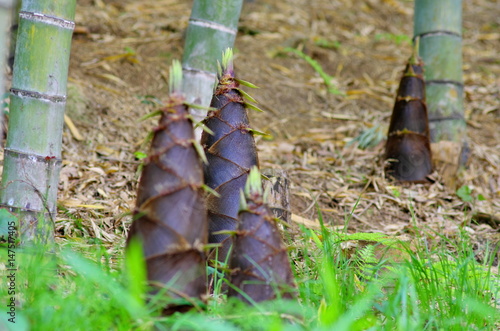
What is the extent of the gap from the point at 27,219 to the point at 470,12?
728 cm

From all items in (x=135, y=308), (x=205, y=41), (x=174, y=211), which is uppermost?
(x=205, y=41)

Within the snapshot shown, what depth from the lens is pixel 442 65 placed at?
3.50 metres

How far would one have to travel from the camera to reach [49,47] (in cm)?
177

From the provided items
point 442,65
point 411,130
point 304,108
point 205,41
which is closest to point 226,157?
point 205,41

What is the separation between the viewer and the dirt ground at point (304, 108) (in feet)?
9.39

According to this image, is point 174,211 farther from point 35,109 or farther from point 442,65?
point 442,65

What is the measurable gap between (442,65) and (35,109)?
104 inches

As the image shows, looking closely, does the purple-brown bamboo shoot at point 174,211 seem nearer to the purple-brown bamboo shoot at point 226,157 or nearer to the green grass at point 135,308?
the green grass at point 135,308

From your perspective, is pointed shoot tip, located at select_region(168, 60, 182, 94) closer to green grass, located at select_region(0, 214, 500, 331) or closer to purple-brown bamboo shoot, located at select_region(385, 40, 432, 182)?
green grass, located at select_region(0, 214, 500, 331)

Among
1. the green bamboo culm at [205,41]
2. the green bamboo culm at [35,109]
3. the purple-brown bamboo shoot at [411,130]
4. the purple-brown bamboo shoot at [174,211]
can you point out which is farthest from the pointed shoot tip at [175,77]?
the purple-brown bamboo shoot at [411,130]

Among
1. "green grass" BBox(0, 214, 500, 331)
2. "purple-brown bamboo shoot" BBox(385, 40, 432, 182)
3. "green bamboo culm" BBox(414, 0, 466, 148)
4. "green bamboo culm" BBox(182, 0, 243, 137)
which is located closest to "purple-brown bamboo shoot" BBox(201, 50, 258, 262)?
"green grass" BBox(0, 214, 500, 331)

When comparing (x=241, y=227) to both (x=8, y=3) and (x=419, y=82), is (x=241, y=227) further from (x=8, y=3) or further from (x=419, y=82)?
(x=419, y=82)

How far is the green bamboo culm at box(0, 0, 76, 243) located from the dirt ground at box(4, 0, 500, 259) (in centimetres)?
27

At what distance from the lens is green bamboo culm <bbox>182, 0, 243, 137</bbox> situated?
8.68 feet
